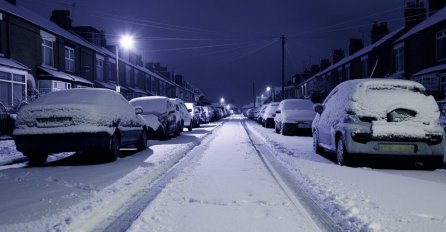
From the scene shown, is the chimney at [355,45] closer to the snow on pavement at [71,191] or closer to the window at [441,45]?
the window at [441,45]

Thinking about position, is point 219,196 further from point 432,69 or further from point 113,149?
point 432,69

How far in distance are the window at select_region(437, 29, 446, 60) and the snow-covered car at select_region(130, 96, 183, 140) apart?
18.4 m

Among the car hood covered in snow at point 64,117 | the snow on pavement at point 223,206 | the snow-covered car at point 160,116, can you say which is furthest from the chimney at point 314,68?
the snow on pavement at point 223,206

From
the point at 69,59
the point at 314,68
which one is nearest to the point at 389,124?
the point at 69,59

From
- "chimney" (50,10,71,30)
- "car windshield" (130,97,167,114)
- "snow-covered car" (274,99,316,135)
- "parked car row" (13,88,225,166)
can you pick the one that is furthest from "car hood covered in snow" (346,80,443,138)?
"chimney" (50,10,71,30)

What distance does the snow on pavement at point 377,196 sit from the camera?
4.05m

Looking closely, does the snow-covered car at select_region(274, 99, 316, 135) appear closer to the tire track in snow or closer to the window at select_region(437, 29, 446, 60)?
the tire track in snow

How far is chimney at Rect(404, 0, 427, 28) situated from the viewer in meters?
31.8

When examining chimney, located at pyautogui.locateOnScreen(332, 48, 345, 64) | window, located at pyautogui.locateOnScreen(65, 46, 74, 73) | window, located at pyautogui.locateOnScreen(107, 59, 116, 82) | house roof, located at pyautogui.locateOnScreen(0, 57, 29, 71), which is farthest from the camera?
chimney, located at pyautogui.locateOnScreen(332, 48, 345, 64)

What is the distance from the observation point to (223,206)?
479cm

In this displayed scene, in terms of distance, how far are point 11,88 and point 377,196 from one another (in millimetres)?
20694

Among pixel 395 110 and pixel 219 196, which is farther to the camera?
pixel 395 110

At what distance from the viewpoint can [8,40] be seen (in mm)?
21625

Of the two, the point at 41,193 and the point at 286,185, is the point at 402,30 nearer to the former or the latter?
the point at 286,185
